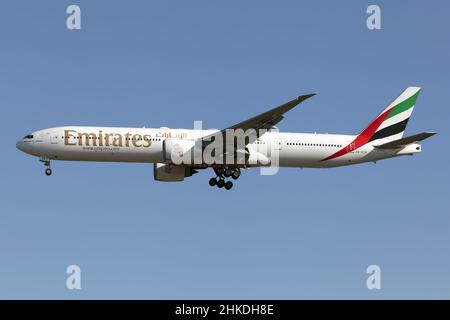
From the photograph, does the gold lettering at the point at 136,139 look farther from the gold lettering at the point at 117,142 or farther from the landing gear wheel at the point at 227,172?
the landing gear wheel at the point at 227,172

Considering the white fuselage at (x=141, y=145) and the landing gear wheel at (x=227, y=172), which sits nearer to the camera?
the white fuselage at (x=141, y=145)

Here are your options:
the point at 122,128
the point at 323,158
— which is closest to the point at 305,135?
the point at 323,158

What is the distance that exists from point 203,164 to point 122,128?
18.8ft

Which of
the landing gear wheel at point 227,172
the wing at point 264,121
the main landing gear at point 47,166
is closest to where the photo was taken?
the wing at point 264,121

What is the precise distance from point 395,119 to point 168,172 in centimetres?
1642

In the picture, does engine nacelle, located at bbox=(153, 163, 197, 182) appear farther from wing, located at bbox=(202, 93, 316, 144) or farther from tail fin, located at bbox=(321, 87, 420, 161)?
tail fin, located at bbox=(321, 87, 420, 161)

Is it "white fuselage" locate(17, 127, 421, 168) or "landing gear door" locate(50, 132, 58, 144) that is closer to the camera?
"white fuselage" locate(17, 127, 421, 168)

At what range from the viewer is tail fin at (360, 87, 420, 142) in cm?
6881

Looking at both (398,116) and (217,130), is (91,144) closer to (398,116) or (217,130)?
(217,130)

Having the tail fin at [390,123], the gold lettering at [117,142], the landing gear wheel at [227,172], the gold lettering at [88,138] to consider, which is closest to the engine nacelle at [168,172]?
the landing gear wheel at [227,172]

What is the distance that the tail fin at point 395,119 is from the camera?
226 ft

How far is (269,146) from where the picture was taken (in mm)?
65562

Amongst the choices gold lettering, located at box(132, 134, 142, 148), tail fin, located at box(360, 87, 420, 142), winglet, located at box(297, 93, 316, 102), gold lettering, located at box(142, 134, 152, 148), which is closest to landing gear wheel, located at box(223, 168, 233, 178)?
gold lettering, located at box(142, 134, 152, 148)

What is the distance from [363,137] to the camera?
6812cm
